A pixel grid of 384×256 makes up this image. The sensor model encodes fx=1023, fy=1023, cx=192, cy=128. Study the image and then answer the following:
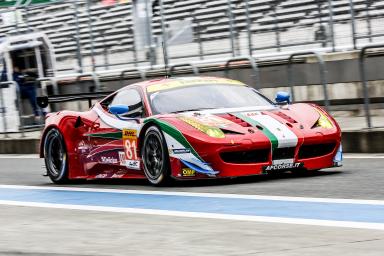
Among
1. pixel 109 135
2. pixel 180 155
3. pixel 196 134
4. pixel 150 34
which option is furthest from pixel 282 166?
pixel 150 34

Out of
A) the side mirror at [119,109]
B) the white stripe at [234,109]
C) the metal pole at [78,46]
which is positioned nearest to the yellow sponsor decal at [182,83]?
the side mirror at [119,109]

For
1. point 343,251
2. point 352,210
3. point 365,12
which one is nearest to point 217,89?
point 352,210

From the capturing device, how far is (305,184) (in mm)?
9914

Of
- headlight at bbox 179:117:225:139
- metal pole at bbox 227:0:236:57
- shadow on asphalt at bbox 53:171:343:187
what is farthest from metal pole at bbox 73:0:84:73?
headlight at bbox 179:117:225:139

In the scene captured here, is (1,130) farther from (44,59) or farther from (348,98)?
(348,98)

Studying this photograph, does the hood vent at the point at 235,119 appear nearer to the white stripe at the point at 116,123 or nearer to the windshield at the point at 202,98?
the windshield at the point at 202,98

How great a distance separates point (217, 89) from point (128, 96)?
1039 millimetres

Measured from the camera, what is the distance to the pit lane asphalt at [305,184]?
9.08 m

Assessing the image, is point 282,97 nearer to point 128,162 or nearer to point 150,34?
point 128,162

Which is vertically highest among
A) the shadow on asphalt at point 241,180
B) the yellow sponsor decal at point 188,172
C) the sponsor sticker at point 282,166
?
the yellow sponsor decal at point 188,172

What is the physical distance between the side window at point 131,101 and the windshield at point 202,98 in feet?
0.54

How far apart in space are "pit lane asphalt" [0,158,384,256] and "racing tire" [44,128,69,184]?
100 inches

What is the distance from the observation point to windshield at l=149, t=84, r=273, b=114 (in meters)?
11.1

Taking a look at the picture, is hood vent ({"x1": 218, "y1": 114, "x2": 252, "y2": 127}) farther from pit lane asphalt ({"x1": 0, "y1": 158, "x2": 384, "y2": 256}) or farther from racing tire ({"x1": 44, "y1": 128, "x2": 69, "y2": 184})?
racing tire ({"x1": 44, "y1": 128, "x2": 69, "y2": 184})
